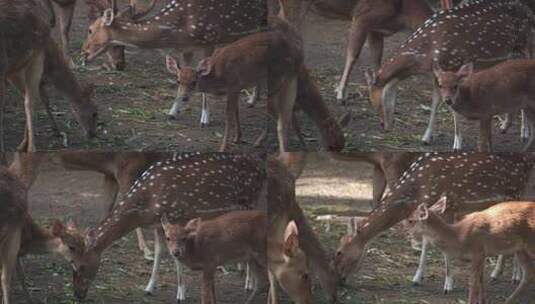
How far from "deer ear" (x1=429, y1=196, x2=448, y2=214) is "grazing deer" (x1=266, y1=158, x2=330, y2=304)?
475 millimetres

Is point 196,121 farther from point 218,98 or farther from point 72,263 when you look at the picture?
point 72,263

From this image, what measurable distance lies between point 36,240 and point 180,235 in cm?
57

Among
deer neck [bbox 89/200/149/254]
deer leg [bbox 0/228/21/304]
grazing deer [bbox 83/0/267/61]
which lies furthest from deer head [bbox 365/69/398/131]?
deer leg [bbox 0/228/21/304]

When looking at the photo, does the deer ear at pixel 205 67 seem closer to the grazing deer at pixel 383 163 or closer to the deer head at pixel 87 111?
the deer head at pixel 87 111

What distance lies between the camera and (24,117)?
3877 millimetres

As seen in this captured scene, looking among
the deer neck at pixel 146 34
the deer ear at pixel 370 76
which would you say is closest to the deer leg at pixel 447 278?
the deer ear at pixel 370 76

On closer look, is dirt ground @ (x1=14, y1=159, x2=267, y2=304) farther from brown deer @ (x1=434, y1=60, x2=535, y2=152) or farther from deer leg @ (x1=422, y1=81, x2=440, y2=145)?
brown deer @ (x1=434, y1=60, x2=535, y2=152)

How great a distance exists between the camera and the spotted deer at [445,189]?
4.02m

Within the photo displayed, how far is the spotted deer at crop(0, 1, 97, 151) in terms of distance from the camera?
3828mm

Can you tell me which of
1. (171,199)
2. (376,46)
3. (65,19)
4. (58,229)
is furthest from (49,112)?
(376,46)

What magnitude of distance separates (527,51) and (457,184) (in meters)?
0.59

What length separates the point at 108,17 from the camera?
3861 mm

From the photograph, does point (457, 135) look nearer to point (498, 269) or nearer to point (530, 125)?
point (530, 125)

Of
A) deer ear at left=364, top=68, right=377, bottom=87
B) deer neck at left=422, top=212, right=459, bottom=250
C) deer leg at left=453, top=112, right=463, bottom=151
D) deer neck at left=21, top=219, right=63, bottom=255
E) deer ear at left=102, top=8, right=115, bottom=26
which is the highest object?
deer ear at left=102, top=8, right=115, bottom=26
